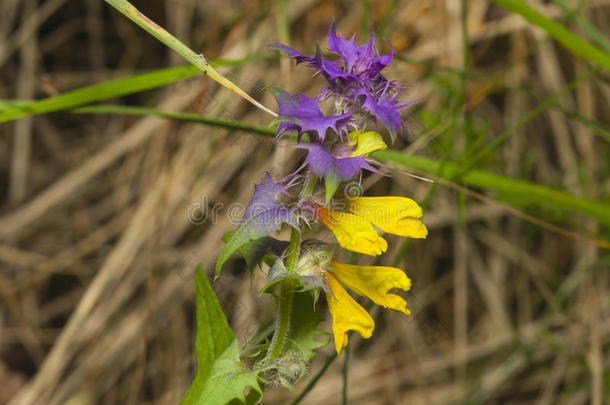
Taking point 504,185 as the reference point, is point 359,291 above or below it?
below

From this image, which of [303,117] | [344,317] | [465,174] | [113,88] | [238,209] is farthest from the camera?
[238,209]

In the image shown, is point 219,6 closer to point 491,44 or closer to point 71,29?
point 71,29

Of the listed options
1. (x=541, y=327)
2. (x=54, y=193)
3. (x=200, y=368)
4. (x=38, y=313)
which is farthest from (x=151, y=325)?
(x=541, y=327)

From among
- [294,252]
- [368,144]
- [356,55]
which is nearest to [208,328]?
[294,252]

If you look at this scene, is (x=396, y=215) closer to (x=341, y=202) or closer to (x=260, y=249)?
(x=341, y=202)

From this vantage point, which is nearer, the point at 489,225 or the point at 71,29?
the point at 489,225

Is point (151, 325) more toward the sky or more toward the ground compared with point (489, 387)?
more toward the sky
